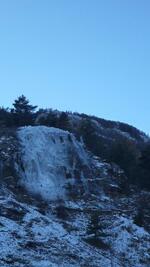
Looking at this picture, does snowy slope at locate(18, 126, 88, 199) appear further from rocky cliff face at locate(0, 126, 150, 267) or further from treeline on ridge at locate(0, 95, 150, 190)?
treeline on ridge at locate(0, 95, 150, 190)

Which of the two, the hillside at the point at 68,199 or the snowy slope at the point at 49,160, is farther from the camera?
the snowy slope at the point at 49,160

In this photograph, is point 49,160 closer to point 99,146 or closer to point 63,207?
point 63,207

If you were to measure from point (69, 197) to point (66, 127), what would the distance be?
18.4 metres

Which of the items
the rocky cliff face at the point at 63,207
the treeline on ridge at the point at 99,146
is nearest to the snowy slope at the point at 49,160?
the rocky cliff face at the point at 63,207

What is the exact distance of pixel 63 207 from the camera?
140 ft

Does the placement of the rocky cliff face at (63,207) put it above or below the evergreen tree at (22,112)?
below

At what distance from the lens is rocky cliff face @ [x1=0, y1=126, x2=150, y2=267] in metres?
33.0

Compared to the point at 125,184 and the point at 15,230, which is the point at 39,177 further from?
the point at 15,230

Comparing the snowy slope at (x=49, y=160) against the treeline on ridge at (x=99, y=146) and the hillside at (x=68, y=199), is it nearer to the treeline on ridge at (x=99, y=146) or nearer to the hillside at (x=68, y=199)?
the hillside at (x=68, y=199)

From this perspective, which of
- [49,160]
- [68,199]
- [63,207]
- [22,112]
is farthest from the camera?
[22,112]

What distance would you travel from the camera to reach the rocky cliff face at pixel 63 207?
108ft

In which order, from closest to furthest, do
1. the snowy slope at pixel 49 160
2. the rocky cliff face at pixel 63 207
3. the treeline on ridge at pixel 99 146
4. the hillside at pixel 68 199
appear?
the rocky cliff face at pixel 63 207 < the hillside at pixel 68 199 < the snowy slope at pixel 49 160 < the treeline on ridge at pixel 99 146

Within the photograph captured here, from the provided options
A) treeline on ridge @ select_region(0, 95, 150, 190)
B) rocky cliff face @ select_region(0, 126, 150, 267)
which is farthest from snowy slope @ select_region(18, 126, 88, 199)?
treeline on ridge @ select_region(0, 95, 150, 190)

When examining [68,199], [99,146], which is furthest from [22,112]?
[68,199]
